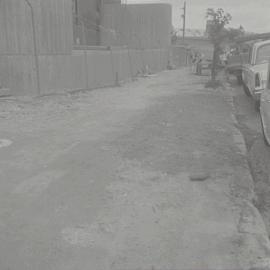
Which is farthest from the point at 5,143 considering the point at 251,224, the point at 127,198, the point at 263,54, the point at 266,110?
the point at 263,54

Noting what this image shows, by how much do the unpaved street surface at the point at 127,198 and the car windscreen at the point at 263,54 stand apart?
13.1 feet

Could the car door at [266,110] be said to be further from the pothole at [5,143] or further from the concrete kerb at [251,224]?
the pothole at [5,143]

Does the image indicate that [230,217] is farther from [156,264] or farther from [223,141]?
[223,141]

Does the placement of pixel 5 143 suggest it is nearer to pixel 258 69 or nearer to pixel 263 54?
pixel 258 69

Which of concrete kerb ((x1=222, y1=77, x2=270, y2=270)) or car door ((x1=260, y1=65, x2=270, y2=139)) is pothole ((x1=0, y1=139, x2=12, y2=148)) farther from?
car door ((x1=260, y1=65, x2=270, y2=139))

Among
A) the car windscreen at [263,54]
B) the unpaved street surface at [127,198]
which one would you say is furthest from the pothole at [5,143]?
the car windscreen at [263,54]

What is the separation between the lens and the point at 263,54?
44.7 feet

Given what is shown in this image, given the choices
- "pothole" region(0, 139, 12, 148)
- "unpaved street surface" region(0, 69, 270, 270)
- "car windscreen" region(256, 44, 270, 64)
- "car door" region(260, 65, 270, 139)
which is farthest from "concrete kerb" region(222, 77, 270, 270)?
"car windscreen" region(256, 44, 270, 64)

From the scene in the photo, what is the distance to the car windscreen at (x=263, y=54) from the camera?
1343cm

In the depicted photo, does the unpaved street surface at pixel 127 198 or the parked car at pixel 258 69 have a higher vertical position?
the parked car at pixel 258 69

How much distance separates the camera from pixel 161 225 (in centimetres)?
459

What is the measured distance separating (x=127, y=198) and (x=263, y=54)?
9765 mm

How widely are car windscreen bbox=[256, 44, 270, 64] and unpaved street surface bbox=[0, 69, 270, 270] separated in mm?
3994

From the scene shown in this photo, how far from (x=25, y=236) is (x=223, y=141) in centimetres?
508
